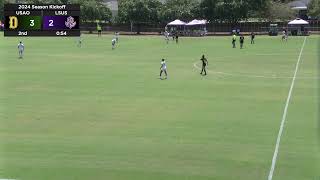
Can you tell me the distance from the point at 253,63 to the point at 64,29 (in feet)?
90.5

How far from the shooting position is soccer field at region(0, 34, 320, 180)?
1680 centimetres

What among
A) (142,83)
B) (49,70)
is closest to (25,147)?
(142,83)

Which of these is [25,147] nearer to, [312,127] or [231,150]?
[231,150]

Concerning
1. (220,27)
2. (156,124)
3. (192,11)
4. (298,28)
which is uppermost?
(192,11)

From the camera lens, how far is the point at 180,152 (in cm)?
1866

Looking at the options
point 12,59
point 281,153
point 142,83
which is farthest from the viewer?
point 12,59

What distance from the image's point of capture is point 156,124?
23422 millimetres

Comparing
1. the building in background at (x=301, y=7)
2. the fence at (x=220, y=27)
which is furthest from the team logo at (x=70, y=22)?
the building in background at (x=301, y=7)
